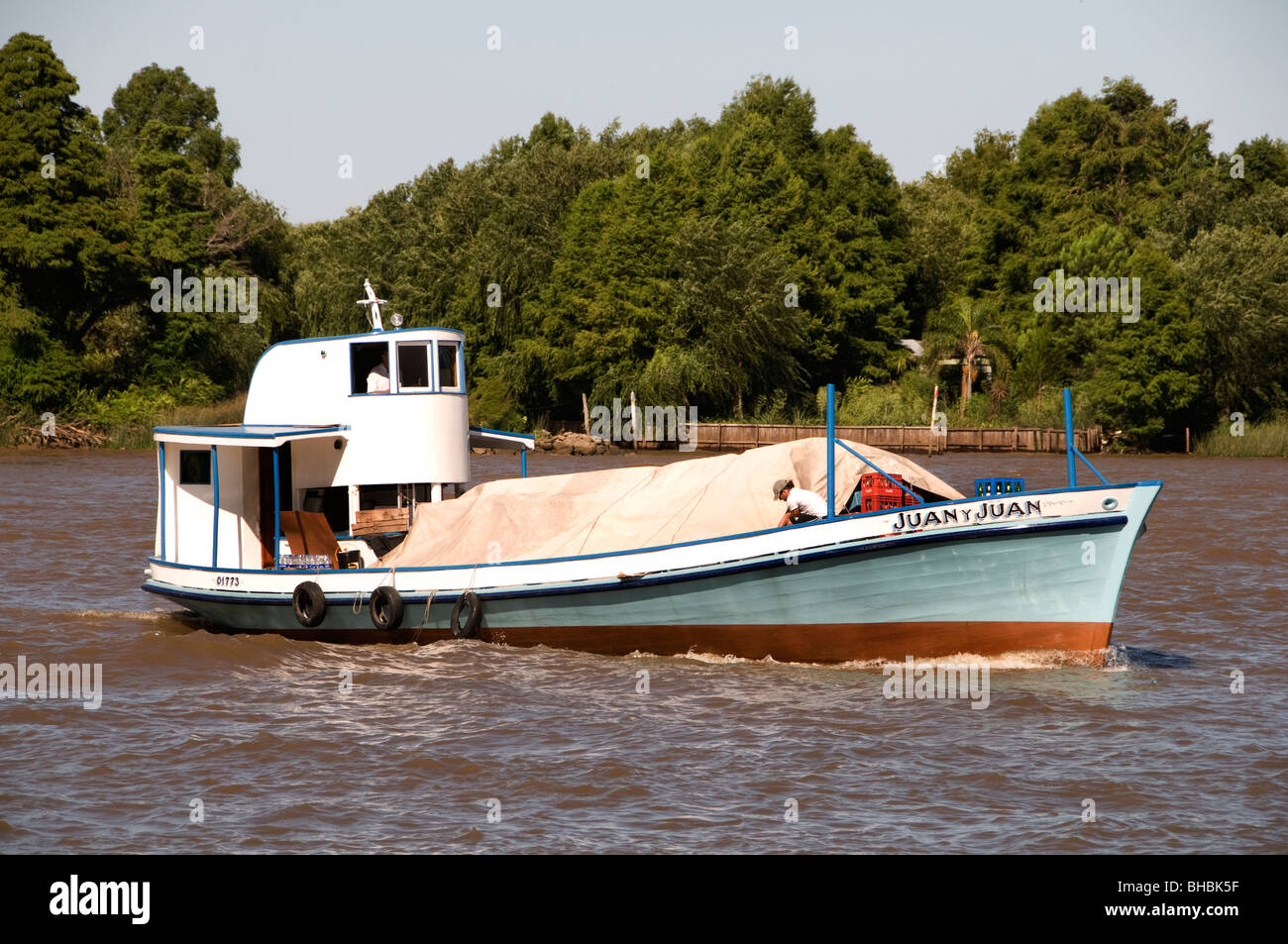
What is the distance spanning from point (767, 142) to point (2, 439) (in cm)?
4448

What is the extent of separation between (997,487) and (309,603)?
888cm

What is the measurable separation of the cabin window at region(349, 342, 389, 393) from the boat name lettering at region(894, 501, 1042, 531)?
7.92 m

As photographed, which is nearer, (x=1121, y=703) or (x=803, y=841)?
(x=803, y=841)

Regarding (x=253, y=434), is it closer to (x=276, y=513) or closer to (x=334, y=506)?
(x=276, y=513)

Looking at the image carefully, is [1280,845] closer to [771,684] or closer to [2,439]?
[771,684]

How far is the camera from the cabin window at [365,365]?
19.5 m

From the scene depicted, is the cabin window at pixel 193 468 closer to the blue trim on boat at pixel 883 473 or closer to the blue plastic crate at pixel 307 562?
the blue plastic crate at pixel 307 562

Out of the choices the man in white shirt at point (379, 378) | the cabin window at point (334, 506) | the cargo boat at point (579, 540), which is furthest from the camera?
the cabin window at point (334, 506)

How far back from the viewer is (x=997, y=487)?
15.9 metres

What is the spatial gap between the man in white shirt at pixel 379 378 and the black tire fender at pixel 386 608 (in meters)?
3.00

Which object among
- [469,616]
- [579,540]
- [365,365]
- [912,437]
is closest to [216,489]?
[365,365]

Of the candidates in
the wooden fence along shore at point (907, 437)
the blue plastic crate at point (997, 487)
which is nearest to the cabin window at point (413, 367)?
the blue plastic crate at point (997, 487)

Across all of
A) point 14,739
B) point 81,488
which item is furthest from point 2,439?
point 14,739

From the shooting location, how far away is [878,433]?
68.7 m
